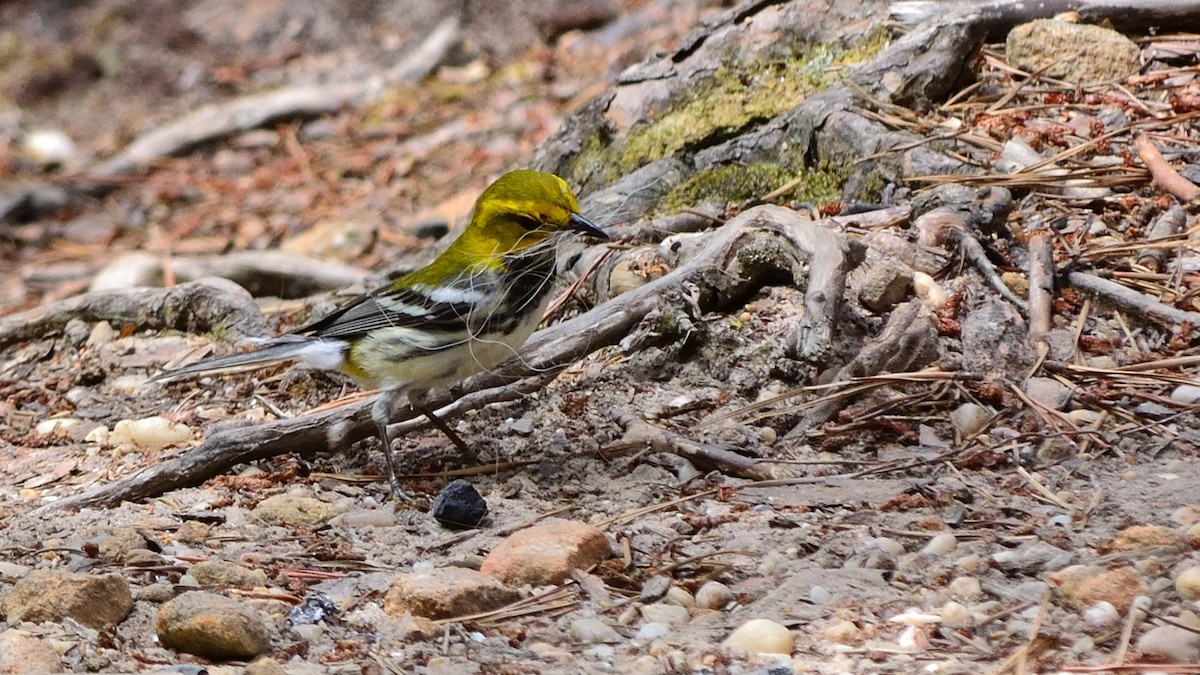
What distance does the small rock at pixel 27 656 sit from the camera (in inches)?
103

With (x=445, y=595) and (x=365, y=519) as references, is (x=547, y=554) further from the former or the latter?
(x=365, y=519)

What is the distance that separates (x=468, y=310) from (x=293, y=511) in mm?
895

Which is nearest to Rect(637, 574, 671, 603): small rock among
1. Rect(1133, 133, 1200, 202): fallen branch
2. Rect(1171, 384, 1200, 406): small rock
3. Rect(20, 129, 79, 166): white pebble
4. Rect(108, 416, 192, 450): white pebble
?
Rect(1171, 384, 1200, 406): small rock

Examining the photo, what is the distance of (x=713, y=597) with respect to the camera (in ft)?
9.93

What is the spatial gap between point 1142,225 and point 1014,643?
2.47 m

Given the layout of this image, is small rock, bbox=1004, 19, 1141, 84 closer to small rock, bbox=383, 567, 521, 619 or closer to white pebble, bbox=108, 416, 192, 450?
small rock, bbox=383, 567, 521, 619

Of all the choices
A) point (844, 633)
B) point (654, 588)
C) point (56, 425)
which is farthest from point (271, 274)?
point (844, 633)

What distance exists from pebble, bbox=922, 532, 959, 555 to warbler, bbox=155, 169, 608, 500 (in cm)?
161

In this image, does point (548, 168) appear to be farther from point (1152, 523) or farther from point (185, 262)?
point (1152, 523)

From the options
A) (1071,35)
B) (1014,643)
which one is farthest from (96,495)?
(1071,35)

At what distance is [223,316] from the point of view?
18.6 ft

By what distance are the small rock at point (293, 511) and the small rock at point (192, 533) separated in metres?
0.19

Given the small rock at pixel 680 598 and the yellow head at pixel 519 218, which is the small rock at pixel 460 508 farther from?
the yellow head at pixel 519 218

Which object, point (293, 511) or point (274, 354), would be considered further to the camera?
point (274, 354)
